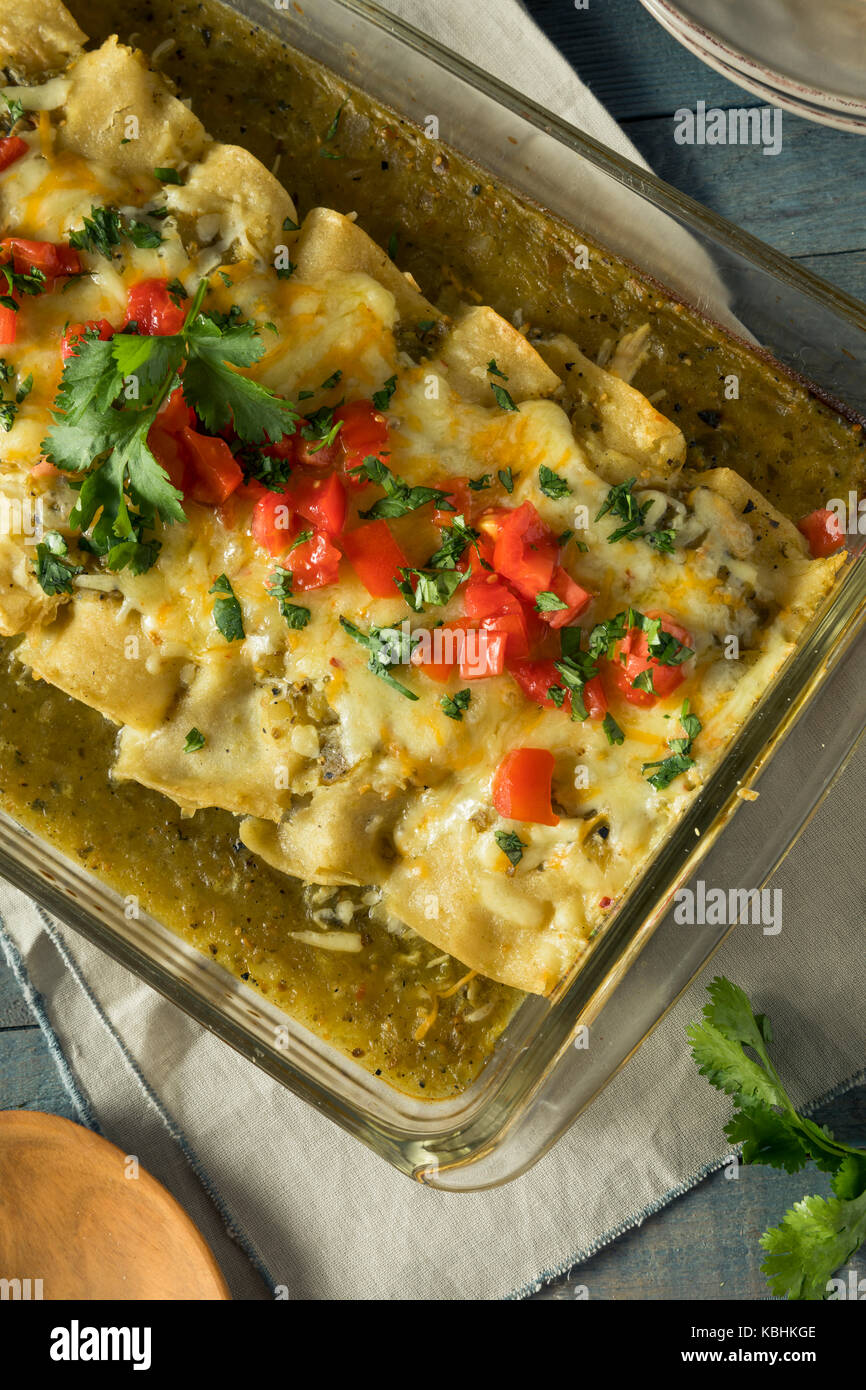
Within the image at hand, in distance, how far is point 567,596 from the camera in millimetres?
2648

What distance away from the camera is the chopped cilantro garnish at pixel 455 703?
8.68 feet

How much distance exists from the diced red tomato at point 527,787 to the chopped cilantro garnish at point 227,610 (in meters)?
0.73

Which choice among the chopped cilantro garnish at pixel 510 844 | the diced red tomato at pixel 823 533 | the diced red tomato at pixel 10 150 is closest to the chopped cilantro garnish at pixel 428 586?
the chopped cilantro garnish at pixel 510 844

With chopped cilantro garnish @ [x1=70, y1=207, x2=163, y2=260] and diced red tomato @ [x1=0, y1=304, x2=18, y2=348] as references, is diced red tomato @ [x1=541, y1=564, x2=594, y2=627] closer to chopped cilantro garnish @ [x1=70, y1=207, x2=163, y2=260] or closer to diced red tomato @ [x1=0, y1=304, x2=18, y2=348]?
chopped cilantro garnish @ [x1=70, y1=207, x2=163, y2=260]

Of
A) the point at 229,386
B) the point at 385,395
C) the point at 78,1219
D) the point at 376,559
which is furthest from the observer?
the point at 78,1219

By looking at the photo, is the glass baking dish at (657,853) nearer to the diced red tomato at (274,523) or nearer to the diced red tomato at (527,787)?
the diced red tomato at (527,787)

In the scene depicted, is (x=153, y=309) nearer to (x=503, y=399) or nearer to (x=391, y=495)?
(x=391, y=495)

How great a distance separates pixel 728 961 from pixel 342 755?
1.40m

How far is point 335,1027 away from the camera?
315cm

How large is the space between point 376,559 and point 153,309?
2.65 ft

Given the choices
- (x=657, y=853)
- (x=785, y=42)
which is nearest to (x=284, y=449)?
(x=657, y=853)

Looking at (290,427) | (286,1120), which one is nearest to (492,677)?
(290,427)

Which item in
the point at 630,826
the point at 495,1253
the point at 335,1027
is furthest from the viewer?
the point at 495,1253
